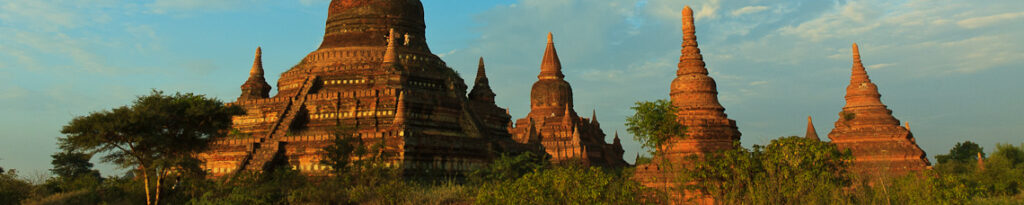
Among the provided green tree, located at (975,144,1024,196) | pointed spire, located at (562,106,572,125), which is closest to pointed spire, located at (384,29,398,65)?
pointed spire, located at (562,106,572,125)

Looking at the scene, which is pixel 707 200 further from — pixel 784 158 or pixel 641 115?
pixel 784 158

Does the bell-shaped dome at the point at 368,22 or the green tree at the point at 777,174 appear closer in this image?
the green tree at the point at 777,174

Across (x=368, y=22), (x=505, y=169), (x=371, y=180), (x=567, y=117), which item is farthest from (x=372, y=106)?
(x=567, y=117)

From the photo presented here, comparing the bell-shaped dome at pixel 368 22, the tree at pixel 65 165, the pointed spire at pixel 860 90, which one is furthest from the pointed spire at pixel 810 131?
the tree at pixel 65 165

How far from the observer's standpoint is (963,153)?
238ft

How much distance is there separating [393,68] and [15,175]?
514 inches

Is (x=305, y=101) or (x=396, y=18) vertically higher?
(x=396, y=18)

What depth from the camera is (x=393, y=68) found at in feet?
106

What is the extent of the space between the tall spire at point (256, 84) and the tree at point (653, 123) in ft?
54.9

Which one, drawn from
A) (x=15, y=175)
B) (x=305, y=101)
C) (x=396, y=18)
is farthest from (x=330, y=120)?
(x=15, y=175)

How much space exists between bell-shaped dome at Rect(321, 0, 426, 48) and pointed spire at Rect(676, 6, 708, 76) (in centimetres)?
1141

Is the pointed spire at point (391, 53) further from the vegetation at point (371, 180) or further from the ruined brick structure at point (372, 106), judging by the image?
the vegetation at point (371, 180)

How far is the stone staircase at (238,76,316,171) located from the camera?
27878mm

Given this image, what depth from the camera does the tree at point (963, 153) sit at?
71688mm
